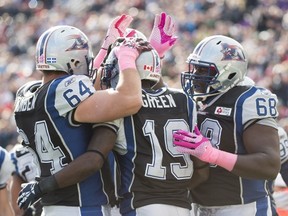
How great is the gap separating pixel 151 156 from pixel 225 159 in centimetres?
41

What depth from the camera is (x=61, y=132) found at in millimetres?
5355

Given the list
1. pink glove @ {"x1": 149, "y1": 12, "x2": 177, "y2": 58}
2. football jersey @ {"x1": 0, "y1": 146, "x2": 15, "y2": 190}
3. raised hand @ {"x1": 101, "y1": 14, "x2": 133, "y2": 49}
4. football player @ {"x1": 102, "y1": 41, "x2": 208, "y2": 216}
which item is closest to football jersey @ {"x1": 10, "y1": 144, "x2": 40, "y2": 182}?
football jersey @ {"x1": 0, "y1": 146, "x2": 15, "y2": 190}

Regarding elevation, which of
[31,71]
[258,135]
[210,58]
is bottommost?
[31,71]

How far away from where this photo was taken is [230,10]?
1798 centimetres

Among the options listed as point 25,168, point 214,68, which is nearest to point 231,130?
point 214,68

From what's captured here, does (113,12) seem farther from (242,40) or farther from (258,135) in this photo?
(258,135)

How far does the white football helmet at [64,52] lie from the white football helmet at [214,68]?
0.66 meters

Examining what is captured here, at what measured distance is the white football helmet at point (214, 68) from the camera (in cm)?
579

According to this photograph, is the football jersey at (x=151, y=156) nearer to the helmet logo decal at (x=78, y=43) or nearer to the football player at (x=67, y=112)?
the football player at (x=67, y=112)

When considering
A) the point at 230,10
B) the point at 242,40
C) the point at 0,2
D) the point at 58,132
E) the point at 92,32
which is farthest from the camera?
the point at 0,2

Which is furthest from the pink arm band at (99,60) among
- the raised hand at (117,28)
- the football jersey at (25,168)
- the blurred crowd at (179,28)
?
the blurred crowd at (179,28)

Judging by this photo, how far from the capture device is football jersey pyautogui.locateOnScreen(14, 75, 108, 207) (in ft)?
17.4

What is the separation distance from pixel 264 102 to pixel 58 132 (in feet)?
3.97

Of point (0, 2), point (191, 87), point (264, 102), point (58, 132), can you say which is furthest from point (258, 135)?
point (0, 2)
